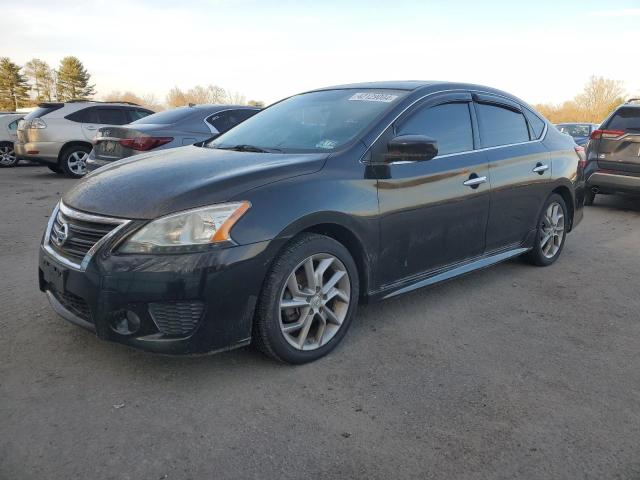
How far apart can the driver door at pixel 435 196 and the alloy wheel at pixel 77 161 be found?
957 cm

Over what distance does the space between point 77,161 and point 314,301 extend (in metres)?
10.1

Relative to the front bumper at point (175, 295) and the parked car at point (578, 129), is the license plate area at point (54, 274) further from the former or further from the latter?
the parked car at point (578, 129)

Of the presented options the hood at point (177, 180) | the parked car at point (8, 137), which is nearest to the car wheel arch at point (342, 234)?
the hood at point (177, 180)

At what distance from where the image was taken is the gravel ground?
7.54 ft

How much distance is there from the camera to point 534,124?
5086 millimetres

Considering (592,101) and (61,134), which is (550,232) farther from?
(592,101)

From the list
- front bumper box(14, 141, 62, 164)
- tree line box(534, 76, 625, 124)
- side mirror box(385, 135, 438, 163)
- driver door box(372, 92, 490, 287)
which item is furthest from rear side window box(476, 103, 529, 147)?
tree line box(534, 76, 625, 124)

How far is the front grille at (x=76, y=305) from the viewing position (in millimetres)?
2852

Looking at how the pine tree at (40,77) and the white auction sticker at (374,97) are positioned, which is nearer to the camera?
the white auction sticker at (374,97)

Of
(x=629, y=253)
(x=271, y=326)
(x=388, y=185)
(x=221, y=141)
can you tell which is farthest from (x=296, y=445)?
(x=629, y=253)

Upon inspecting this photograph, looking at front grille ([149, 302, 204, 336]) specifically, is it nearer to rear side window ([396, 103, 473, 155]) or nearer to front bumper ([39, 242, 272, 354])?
front bumper ([39, 242, 272, 354])

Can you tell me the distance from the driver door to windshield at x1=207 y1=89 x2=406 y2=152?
227 millimetres

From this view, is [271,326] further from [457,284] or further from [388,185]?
[457,284]

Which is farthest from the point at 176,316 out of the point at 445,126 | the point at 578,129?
the point at 578,129
